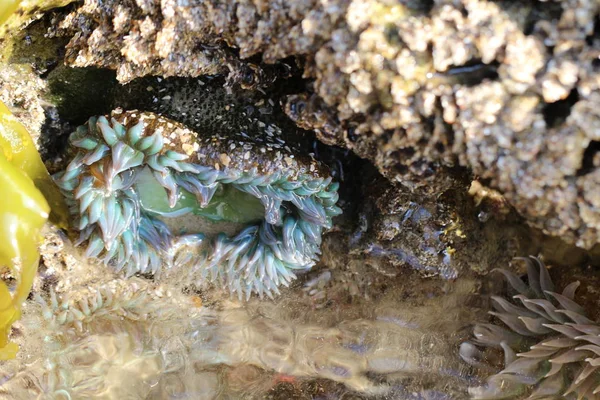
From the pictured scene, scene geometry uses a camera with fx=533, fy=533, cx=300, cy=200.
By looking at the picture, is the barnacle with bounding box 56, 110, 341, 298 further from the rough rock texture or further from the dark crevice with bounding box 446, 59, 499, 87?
the dark crevice with bounding box 446, 59, 499, 87

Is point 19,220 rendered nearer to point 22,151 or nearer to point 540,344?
point 22,151

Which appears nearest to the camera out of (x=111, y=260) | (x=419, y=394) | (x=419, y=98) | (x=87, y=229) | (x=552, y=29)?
(x=552, y=29)

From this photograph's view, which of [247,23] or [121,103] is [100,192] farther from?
[247,23]

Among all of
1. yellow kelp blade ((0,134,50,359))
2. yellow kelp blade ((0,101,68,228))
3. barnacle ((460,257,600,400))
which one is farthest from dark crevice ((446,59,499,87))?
yellow kelp blade ((0,101,68,228))

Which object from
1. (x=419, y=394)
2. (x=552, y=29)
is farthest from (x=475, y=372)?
(x=552, y=29)

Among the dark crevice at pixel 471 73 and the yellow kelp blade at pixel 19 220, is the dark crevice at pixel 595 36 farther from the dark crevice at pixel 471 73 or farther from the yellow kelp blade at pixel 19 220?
the yellow kelp blade at pixel 19 220

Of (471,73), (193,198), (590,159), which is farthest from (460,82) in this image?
(193,198)
